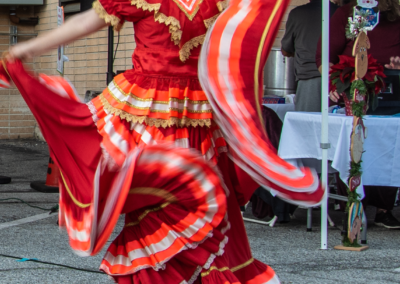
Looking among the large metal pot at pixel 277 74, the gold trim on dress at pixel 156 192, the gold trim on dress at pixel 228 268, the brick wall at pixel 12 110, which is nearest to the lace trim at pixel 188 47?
the gold trim on dress at pixel 156 192

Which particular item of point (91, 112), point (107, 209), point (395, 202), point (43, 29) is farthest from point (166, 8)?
point (43, 29)

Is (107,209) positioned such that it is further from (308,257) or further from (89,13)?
(308,257)

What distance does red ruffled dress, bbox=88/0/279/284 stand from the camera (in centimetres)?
251

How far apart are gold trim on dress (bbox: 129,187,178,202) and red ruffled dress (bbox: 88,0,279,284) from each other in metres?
0.04

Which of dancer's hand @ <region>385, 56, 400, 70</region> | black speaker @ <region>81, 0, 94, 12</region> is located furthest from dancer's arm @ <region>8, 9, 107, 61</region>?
black speaker @ <region>81, 0, 94, 12</region>

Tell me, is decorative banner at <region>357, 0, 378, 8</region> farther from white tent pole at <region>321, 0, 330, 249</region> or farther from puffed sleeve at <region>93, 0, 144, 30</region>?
puffed sleeve at <region>93, 0, 144, 30</region>

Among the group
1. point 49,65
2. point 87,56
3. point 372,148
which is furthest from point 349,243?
point 49,65

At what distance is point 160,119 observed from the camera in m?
2.55

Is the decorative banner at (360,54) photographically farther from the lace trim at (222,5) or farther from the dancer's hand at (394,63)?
the lace trim at (222,5)

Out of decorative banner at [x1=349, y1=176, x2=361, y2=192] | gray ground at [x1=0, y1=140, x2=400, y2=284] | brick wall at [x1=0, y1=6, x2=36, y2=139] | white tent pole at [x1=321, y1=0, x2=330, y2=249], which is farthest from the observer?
brick wall at [x1=0, y1=6, x2=36, y2=139]

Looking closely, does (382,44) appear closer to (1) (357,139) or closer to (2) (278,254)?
(1) (357,139)

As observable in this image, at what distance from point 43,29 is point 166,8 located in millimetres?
10826

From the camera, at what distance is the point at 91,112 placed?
2.64 m

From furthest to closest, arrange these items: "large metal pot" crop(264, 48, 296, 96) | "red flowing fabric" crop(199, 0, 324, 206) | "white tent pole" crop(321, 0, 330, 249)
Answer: "large metal pot" crop(264, 48, 296, 96)
"white tent pole" crop(321, 0, 330, 249)
"red flowing fabric" crop(199, 0, 324, 206)
